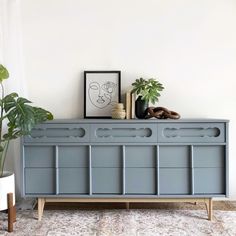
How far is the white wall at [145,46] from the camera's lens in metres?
2.92

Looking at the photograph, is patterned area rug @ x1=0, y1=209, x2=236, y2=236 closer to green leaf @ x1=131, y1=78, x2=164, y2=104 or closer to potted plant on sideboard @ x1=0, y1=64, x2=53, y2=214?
potted plant on sideboard @ x1=0, y1=64, x2=53, y2=214

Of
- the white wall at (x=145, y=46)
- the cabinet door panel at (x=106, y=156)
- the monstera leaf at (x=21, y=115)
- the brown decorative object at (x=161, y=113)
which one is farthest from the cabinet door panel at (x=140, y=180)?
the monstera leaf at (x=21, y=115)

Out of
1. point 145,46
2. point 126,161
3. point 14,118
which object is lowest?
point 126,161

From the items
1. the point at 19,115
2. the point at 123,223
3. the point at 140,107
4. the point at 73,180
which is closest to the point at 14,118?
the point at 19,115

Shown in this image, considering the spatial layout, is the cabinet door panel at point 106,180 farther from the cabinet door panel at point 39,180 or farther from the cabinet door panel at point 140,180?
the cabinet door panel at point 39,180

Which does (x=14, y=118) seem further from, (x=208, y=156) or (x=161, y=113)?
(x=208, y=156)

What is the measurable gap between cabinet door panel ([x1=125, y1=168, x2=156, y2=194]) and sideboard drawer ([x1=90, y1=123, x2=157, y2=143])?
253 mm

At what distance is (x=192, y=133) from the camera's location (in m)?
2.50

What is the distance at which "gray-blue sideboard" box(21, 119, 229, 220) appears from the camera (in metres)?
2.51

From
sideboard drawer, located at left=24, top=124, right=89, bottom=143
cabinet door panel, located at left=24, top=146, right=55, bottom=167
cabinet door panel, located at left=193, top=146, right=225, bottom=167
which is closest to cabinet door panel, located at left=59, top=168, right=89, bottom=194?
cabinet door panel, located at left=24, top=146, right=55, bottom=167

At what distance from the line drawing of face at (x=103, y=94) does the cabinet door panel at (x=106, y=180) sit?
0.67m

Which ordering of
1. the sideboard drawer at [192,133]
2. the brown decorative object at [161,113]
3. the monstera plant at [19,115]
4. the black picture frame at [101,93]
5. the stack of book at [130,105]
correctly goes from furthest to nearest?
the black picture frame at [101,93] < the stack of book at [130,105] < the brown decorative object at [161,113] < the sideboard drawer at [192,133] < the monstera plant at [19,115]

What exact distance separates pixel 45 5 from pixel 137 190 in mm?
1934

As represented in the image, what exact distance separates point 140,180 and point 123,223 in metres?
0.37
